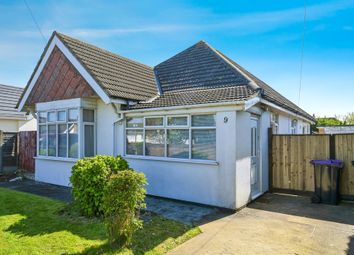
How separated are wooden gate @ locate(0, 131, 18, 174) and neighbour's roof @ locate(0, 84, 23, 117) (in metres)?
3.79

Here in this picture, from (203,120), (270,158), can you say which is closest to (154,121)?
(203,120)

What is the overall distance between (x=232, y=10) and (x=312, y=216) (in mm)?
9371

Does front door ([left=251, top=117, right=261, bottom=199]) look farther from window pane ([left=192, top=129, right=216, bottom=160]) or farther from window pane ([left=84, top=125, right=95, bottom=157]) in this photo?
window pane ([left=84, top=125, right=95, bottom=157])

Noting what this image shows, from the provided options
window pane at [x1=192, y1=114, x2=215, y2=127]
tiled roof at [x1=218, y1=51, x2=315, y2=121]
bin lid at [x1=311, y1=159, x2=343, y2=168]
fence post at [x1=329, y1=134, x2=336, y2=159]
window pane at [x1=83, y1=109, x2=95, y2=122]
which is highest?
tiled roof at [x1=218, y1=51, x2=315, y2=121]

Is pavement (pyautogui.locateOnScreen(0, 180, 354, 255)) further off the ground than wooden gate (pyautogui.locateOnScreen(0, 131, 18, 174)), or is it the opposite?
wooden gate (pyautogui.locateOnScreen(0, 131, 18, 174))

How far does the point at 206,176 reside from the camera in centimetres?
877

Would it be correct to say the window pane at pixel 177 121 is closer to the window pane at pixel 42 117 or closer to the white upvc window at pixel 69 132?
the white upvc window at pixel 69 132

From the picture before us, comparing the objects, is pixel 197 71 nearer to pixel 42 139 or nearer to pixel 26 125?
pixel 42 139

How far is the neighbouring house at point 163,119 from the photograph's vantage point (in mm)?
8625

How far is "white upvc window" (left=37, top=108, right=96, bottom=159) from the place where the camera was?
11469 mm

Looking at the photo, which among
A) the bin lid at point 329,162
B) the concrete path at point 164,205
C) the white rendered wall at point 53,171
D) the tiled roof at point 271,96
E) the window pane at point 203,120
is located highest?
the tiled roof at point 271,96

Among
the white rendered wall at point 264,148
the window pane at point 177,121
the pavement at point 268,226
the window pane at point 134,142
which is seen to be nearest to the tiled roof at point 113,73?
the window pane at point 134,142

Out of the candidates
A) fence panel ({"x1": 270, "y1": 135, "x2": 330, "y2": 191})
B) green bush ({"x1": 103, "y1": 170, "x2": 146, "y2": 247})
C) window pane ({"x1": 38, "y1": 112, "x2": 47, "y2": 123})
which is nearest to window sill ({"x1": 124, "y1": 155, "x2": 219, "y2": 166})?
green bush ({"x1": 103, "y1": 170, "x2": 146, "y2": 247})

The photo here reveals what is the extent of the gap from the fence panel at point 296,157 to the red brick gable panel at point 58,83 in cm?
826
